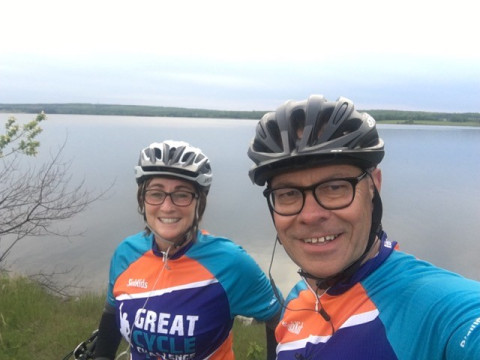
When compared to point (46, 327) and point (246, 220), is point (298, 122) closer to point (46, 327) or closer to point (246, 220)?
point (46, 327)

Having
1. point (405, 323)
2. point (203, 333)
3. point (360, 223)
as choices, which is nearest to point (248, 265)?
point (203, 333)

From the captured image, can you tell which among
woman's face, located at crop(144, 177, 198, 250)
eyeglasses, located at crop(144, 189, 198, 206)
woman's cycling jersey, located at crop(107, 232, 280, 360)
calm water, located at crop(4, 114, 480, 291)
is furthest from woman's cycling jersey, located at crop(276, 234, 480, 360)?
calm water, located at crop(4, 114, 480, 291)

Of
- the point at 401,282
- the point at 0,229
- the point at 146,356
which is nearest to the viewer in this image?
the point at 401,282

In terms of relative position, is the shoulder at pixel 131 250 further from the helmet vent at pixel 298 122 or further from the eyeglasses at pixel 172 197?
the helmet vent at pixel 298 122

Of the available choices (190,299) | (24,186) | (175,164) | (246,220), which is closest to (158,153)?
(175,164)

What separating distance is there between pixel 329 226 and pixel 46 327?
5604 mm

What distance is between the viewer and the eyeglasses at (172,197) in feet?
9.50

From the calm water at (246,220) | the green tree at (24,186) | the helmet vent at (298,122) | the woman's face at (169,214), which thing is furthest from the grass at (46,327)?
the helmet vent at (298,122)

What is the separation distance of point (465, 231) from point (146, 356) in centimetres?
1764

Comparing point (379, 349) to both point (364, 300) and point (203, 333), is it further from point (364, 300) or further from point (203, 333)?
point (203, 333)

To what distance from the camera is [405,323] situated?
1.38 m

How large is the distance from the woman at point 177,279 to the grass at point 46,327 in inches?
101

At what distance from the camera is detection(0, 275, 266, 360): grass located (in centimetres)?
502

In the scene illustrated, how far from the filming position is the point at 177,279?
2.71 metres
